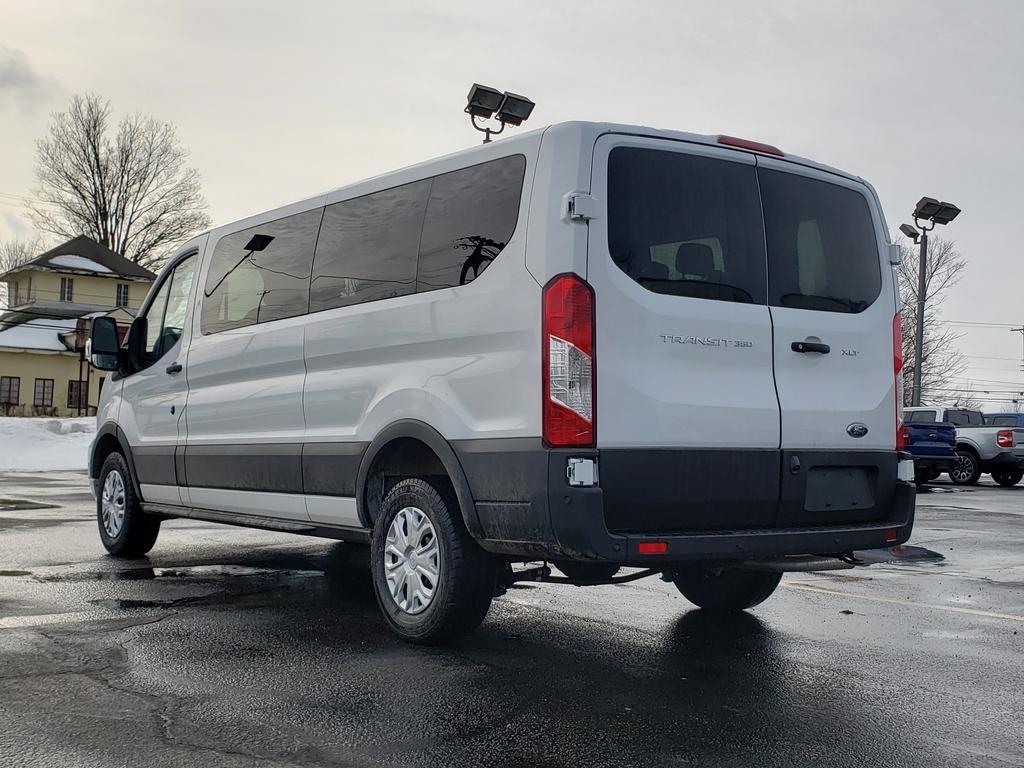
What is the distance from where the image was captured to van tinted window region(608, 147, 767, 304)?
190 inches

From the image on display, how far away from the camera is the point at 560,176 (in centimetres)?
478

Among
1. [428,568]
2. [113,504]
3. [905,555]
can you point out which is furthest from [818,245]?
[113,504]

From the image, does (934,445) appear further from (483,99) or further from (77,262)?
(77,262)

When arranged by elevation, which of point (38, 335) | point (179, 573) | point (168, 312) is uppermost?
point (38, 335)

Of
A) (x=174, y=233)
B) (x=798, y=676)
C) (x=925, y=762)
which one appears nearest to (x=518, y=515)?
(x=798, y=676)

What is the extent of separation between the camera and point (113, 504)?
8.58m

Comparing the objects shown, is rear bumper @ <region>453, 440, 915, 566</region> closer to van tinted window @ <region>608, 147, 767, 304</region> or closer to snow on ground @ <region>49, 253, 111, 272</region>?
van tinted window @ <region>608, 147, 767, 304</region>

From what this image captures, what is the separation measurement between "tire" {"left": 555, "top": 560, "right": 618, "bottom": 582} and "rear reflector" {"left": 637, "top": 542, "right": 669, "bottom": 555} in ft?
1.60

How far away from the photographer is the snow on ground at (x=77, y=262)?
57.3m

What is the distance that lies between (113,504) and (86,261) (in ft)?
177

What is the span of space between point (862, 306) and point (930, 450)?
62.1ft

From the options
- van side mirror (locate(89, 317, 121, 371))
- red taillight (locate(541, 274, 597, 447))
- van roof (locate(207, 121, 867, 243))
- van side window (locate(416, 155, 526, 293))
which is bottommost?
red taillight (locate(541, 274, 597, 447))

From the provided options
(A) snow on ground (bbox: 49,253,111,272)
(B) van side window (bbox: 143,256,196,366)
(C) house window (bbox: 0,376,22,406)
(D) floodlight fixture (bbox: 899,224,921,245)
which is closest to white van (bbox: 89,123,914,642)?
(B) van side window (bbox: 143,256,196,366)

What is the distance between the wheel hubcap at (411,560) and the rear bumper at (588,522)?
47cm
